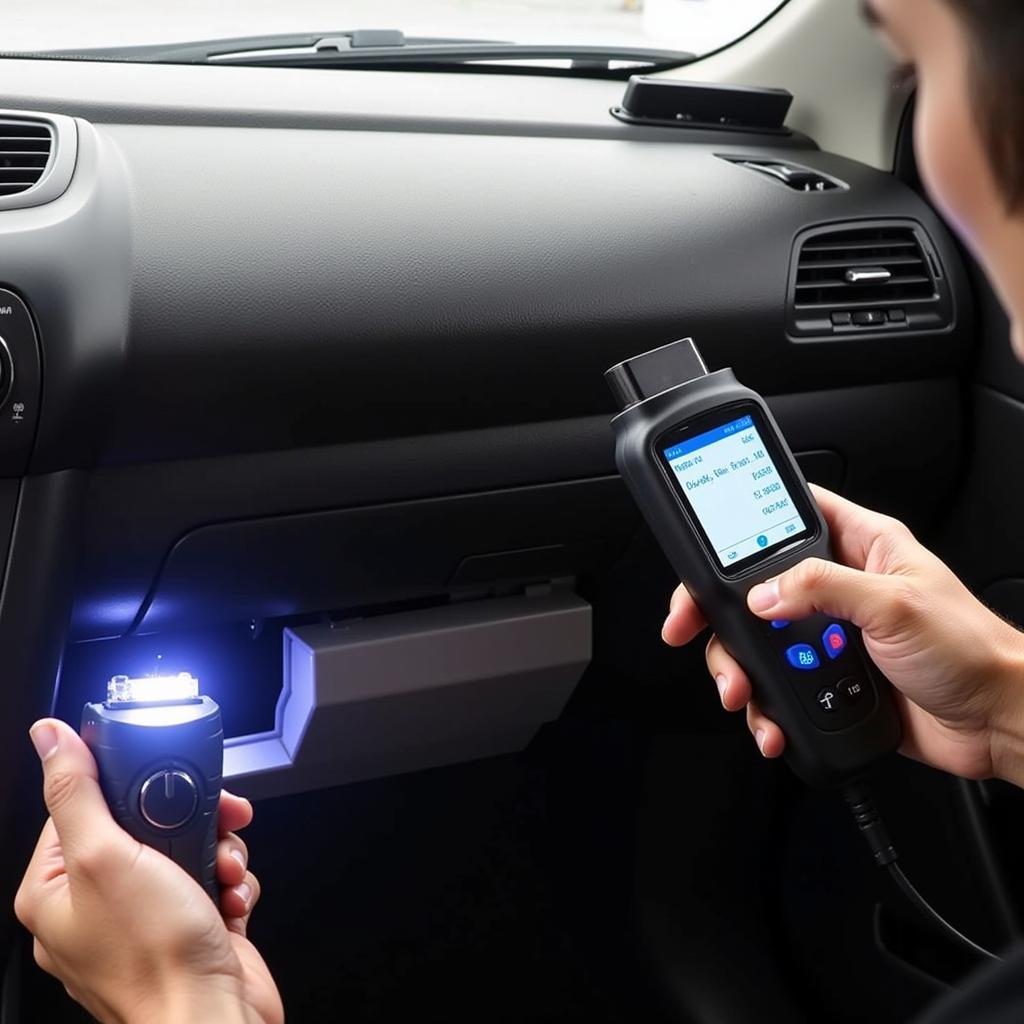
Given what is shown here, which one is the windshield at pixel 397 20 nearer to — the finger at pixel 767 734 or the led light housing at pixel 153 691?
the led light housing at pixel 153 691

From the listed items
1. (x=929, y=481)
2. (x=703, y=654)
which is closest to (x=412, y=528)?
(x=703, y=654)

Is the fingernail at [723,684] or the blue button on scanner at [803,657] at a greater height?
the blue button on scanner at [803,657]

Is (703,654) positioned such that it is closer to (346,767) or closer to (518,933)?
(346,767)

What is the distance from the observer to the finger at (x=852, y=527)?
3.41 feet

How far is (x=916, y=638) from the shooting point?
3.12 ft

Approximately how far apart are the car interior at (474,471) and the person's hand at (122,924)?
0.67ft

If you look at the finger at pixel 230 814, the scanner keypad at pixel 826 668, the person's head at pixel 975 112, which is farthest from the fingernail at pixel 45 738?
the person's head at pixel 975 112

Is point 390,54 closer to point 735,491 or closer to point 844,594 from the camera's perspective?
point 735,491

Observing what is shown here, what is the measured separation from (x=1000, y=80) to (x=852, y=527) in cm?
62

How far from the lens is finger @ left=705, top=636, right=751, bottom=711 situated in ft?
3.40

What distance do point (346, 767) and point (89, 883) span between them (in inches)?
23.8

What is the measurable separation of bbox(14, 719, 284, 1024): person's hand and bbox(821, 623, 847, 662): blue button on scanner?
460 millimetres

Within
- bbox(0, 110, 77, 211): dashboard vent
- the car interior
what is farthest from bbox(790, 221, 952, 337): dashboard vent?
bbox(0, 110, 77, 211): dashboard vent

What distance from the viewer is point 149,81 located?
1.30 m
